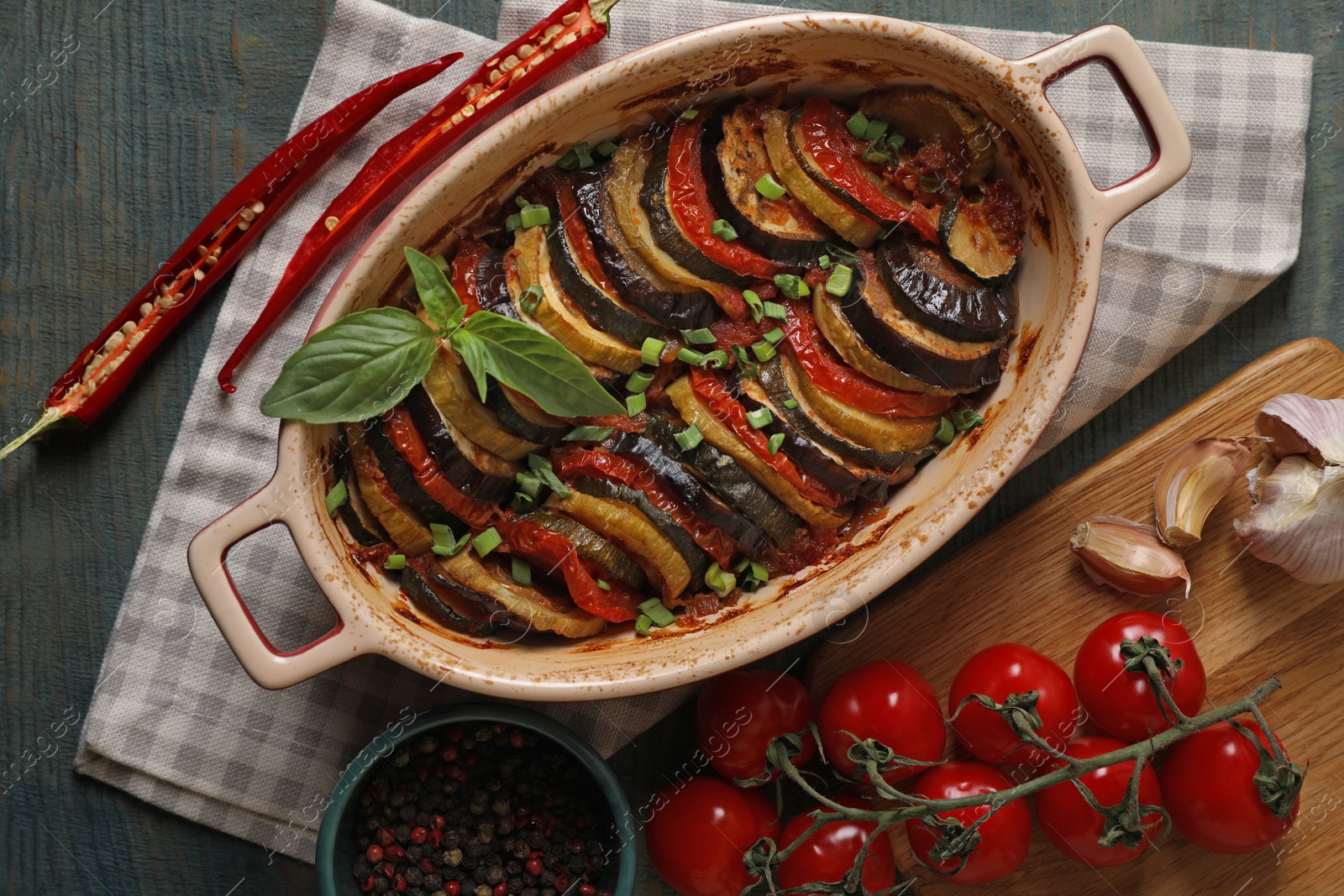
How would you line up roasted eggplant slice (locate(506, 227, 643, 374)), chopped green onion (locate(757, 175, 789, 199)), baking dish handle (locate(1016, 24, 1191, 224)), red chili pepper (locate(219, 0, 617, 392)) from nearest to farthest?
baking dish handle (locate(1016, 24, 1191, 224))
roasted eggplant slice (locate(506, 227, 643, 374))
chopped green onion (locate(757, 175, 789, 199))
red chili pepper (locate(219, 0, 617, 392))

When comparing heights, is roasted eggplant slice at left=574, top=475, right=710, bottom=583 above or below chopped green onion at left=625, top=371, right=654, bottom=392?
below

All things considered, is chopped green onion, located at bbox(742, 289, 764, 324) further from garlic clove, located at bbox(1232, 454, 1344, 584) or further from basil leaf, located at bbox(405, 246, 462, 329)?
garlic clove, located at bbox(1232, 454, 1344, 584)

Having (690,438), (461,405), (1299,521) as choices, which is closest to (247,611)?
(461,405)

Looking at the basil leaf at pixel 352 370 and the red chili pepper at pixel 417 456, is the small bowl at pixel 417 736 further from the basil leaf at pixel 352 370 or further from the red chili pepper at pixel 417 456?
the basil leaf at pixel 352 370

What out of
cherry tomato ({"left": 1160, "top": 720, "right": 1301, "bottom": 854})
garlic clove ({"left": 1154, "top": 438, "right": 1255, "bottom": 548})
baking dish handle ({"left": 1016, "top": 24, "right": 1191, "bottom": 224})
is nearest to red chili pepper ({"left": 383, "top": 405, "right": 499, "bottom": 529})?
baking dish handle ({"left": 1016, "top": 24, "right": 1191, "bottom": 224})

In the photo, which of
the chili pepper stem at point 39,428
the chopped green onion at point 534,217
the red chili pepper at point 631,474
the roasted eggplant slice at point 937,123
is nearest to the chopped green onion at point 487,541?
the red chili pepper at point 631,474

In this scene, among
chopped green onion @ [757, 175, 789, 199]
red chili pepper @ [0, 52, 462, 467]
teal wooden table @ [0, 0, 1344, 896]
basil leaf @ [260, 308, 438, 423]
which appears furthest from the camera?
teal wooden table @ [0, 0, 1344, 896]

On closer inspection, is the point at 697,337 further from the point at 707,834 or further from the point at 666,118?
the point at 707,834
